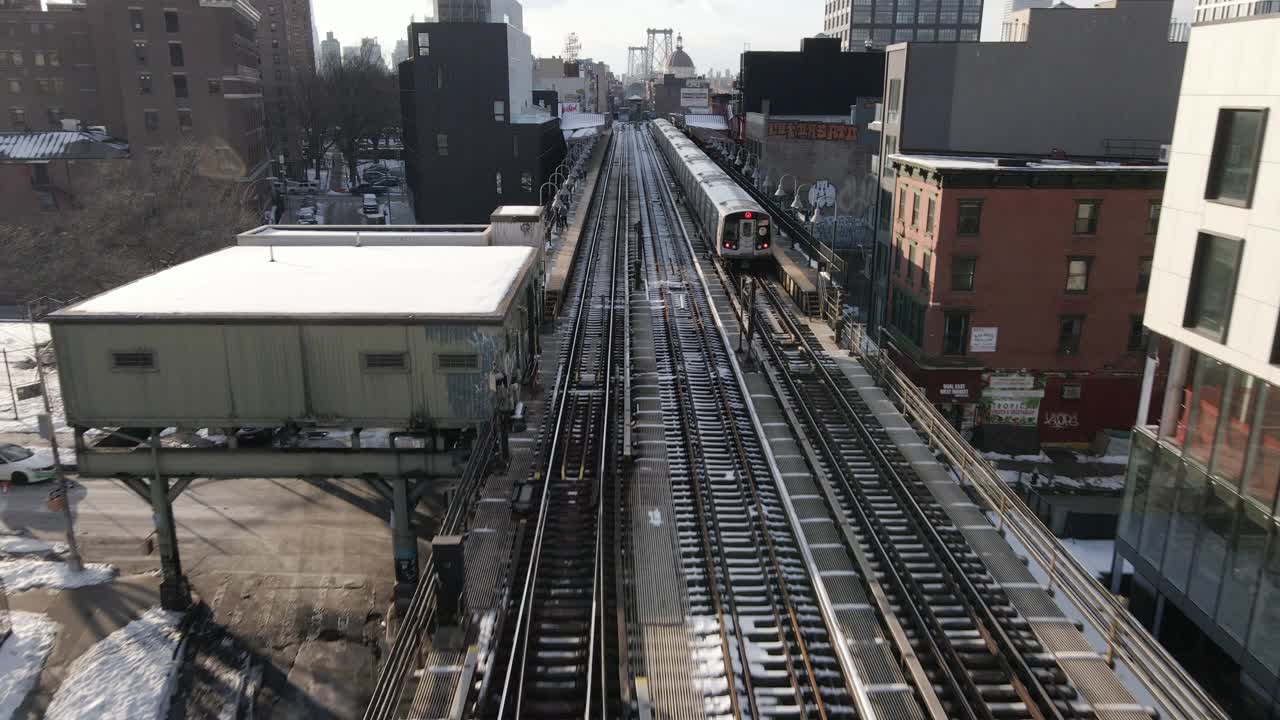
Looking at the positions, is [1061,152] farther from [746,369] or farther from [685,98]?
[685,98]

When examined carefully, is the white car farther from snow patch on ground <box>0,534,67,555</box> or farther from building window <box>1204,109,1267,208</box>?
Answer: building window <box>1204,109,1267,208</box>

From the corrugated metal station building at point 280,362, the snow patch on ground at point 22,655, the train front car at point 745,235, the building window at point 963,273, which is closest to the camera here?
the snow patch on ground at point 22,655

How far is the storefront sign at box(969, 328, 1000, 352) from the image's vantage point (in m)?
34.7

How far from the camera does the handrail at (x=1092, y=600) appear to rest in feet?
36.6

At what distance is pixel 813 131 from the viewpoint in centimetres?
6862

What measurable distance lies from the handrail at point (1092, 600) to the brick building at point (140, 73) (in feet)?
191

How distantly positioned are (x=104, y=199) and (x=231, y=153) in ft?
44.5

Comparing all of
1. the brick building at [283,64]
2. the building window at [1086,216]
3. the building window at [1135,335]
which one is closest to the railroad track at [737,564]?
the building window at [1086,216]

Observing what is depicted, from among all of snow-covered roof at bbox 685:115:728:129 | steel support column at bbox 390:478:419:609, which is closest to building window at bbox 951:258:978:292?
steel support column at bbox 390:478:419:609

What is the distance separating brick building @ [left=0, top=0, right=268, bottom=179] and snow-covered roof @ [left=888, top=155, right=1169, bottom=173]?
159ft

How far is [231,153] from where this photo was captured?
6462 centimetres

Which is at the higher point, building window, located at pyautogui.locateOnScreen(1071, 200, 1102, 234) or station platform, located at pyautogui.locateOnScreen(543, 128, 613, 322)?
building window, located at pyautogui.locateOnScreen(1071, 200, 1102, 234)

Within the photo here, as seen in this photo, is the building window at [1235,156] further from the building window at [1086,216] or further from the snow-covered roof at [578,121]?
the snow-covered roof at [578,121]

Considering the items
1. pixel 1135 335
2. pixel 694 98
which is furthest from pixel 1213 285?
pixel 694 98
